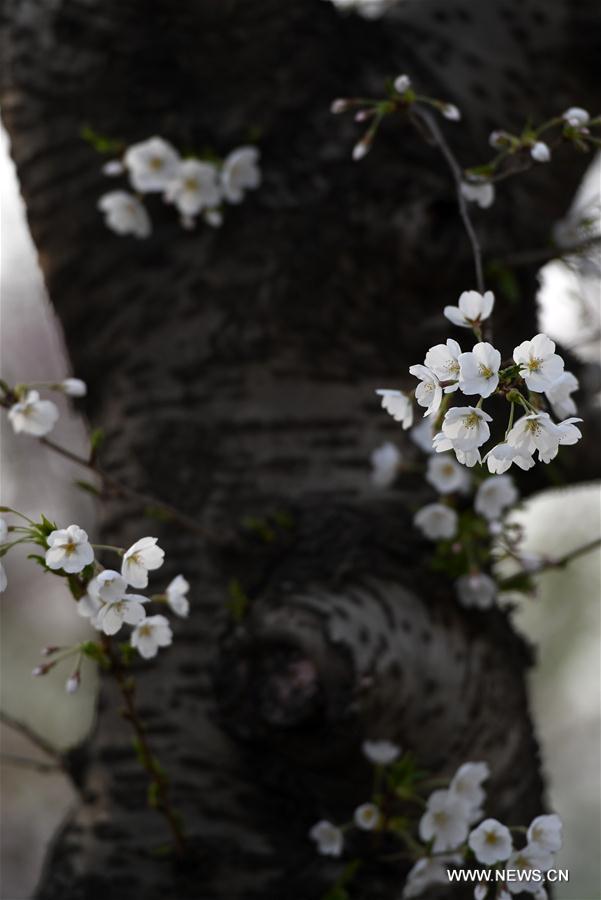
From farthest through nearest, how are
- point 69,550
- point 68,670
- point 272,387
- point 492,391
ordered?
point 68,670
point 272,387
point 69,550
point 492,391

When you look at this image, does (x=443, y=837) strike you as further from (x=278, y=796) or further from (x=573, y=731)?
(x=573, y=731)

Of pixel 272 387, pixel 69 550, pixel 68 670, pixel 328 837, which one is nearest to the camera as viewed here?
pixel 69 550

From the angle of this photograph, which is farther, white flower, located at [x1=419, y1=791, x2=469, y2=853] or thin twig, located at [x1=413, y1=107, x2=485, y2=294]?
white flower, located at [x1=419, y1=791, x2=469, y2=853]

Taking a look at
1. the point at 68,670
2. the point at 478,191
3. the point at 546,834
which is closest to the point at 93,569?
the point at 546,834

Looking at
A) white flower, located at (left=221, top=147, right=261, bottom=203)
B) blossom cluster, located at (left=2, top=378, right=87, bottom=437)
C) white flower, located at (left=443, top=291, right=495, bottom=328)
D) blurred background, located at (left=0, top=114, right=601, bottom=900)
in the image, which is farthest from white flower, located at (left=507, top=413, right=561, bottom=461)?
blurred background, located at (left=0, top=114, right=601, bottom=900)

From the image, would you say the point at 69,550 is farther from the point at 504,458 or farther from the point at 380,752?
the point at 380,752

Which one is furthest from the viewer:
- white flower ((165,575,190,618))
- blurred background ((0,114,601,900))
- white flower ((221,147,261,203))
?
blurred background ((0,114,601,900))

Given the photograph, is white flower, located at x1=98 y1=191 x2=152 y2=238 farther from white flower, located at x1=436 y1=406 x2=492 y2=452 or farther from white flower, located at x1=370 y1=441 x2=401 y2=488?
white flower, located at x1=436 y1=406 x2=492 y2=452
